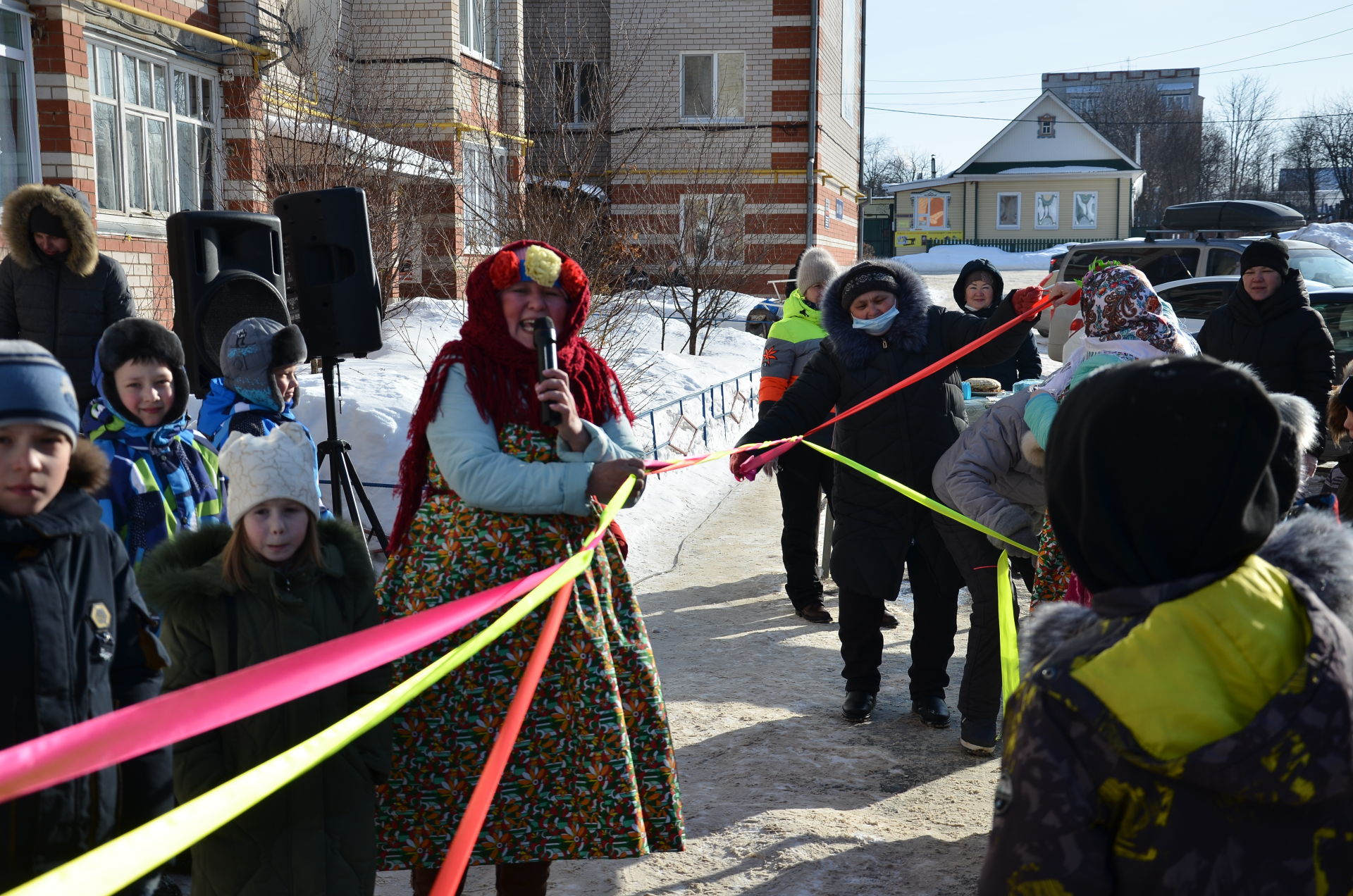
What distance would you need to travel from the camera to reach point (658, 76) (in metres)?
27.9

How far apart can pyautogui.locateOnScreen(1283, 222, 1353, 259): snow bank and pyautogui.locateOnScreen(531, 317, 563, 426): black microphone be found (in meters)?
36.1

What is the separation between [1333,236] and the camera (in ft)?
120

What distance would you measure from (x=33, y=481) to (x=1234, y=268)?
14.8 metres

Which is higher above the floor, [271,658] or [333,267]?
[333,267]

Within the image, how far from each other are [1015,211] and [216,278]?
189 ft

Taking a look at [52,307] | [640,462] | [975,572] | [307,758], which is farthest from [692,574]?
[307,758]

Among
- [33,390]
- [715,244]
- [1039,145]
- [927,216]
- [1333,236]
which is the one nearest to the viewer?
[33,390]

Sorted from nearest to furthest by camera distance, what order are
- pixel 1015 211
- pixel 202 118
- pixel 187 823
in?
pixel 187 823, pixel 202 118, pixel 1015 211

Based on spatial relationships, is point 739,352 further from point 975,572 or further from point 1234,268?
point 975,572

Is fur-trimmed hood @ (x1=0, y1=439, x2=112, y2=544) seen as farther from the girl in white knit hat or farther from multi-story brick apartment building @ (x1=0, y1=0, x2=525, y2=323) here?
multi-story brick apartment building @ (x1=0, y1=0, x2=525, y2=323)

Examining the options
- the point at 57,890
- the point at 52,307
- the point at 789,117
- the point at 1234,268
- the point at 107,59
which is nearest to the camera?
the point at 57,890

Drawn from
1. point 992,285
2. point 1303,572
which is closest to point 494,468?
point 1303,572

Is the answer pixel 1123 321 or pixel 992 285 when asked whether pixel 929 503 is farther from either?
pixel 992 285

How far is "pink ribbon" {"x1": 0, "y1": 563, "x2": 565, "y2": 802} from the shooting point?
146 cm
